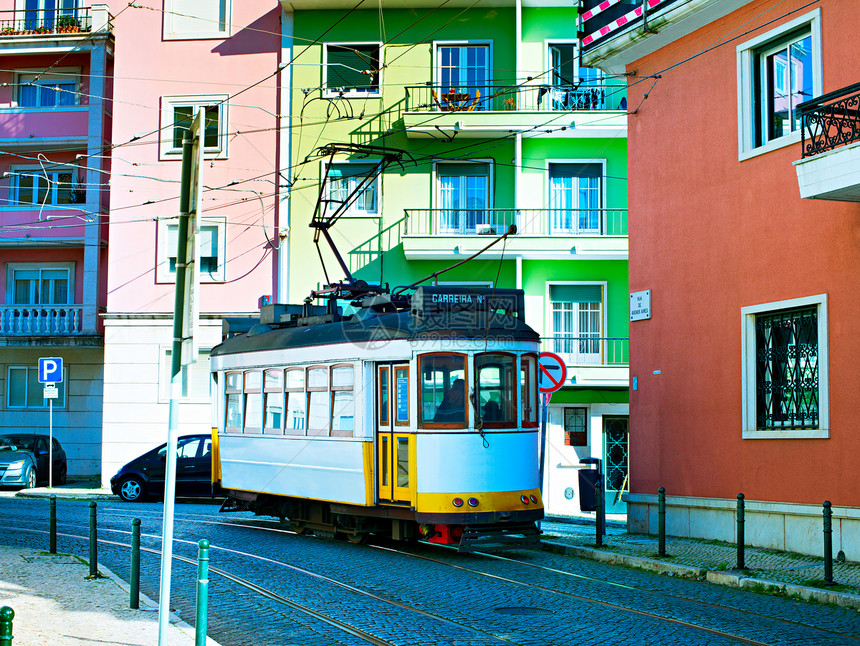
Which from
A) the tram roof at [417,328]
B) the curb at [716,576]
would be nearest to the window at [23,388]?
the tram roof at [417,328]

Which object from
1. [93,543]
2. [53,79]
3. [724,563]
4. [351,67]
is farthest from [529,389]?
[53,79]

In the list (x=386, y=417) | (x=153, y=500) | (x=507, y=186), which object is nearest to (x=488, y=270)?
(x=507, y=186)

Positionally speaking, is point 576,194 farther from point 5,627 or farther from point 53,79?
point 5,627

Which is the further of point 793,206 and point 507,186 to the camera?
point 507,186

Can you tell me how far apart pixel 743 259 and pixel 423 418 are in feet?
16.9

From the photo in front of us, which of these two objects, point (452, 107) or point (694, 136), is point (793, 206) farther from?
point (452, 107)

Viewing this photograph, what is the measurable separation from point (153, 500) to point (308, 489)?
9.82m

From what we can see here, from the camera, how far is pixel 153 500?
24.2m

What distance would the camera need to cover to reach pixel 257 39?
29.6 meters

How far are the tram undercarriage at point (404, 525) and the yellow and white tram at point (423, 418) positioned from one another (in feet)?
0.07

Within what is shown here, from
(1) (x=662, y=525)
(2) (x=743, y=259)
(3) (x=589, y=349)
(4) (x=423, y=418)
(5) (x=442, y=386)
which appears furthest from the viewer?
(3) (x=589, y=349)

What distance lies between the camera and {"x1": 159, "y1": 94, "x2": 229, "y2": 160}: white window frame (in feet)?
96.6

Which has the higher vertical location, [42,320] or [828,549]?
[42,320]

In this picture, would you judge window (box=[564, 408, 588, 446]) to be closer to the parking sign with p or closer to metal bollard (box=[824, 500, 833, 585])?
the parking sign with p
